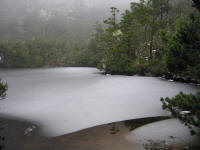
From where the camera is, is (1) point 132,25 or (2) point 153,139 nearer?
(2) point 153,139

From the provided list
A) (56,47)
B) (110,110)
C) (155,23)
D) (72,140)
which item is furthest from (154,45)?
(56,47)

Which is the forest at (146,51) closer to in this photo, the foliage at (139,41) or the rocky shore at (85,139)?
the foliage at (139,41)

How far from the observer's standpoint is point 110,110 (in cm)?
1362

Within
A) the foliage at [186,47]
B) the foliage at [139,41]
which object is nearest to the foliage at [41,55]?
the foliage at [139,41]

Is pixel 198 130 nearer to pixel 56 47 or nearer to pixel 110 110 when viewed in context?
pixel 110 110

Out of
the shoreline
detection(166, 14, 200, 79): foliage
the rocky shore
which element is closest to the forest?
detection(166, 14, 200, 79): foliage

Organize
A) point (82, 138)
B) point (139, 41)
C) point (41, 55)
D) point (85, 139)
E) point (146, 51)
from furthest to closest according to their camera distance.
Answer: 1. point (41, 55)
2. point (139, 41)
3. point (146, 51)
4. point (82, 138)
5. point (85, 139)

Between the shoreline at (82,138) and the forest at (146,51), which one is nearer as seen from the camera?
the shoreline at (82,138)

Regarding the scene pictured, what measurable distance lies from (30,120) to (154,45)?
35.8m

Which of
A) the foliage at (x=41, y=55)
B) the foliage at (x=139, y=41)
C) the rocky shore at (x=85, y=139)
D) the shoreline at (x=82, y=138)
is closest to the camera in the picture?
the rocky shore at (x=85, y=139)

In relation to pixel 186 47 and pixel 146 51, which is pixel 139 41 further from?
pixel 186 47

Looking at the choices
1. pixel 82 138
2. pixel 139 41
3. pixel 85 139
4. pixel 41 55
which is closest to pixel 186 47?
pixel 85 139

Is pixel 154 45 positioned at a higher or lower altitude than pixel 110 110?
higher

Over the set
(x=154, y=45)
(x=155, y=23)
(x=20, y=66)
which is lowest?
(x=20, y=66)
